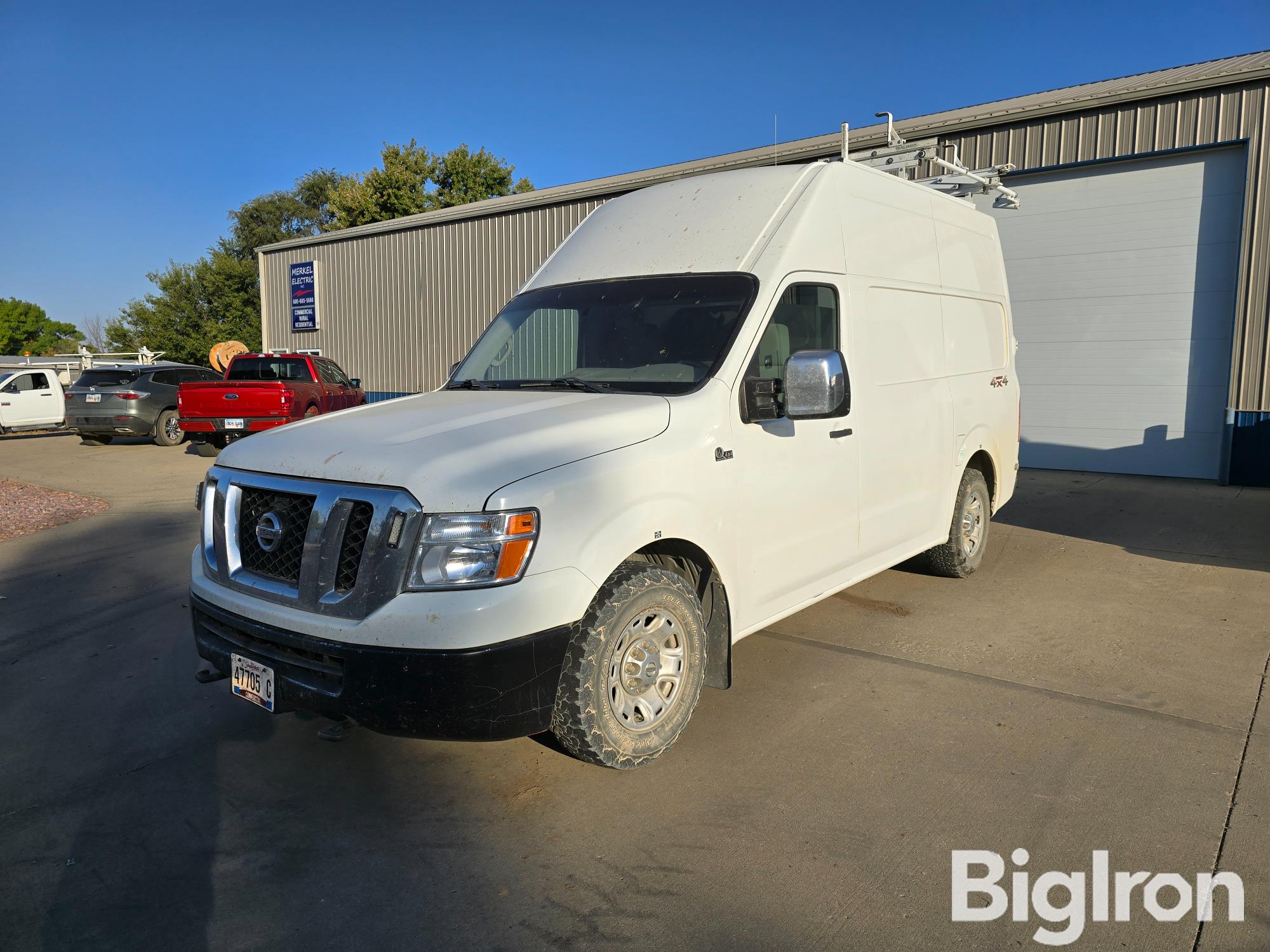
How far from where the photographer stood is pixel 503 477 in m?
3.07

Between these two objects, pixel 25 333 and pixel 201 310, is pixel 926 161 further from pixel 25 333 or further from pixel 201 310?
pixel 25 333

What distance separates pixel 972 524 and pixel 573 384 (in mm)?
3738

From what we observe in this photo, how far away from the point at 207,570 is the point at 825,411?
273cm

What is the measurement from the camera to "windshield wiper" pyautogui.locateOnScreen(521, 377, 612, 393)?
416cm

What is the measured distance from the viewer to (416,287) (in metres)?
21.2

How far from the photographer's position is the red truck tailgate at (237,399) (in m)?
14.0

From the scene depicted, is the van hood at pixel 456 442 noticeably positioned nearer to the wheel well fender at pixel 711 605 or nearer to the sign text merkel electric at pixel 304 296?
the wheel well fender at pixel 711 605

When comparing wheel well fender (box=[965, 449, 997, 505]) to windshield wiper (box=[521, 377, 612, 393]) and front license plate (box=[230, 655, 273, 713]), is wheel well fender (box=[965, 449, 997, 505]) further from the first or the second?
front license plate (box=[230, 655, 273, 713])

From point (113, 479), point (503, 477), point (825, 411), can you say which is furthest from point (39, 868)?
point (113, 479)

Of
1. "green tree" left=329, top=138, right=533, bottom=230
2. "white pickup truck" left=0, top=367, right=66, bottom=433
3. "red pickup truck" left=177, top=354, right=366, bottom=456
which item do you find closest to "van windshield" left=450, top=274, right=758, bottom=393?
"red pickup truck" left=177, top=354, right=366, bottom=456

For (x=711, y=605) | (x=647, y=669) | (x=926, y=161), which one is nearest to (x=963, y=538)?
(x=926, y=161)

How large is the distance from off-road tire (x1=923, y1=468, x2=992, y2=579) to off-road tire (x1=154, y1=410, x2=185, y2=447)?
54.2 feet

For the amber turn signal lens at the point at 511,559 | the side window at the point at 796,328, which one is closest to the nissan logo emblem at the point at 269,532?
the amber turn signal lens at the point at 511,559

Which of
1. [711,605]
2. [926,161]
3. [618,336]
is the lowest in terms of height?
[711,605]
